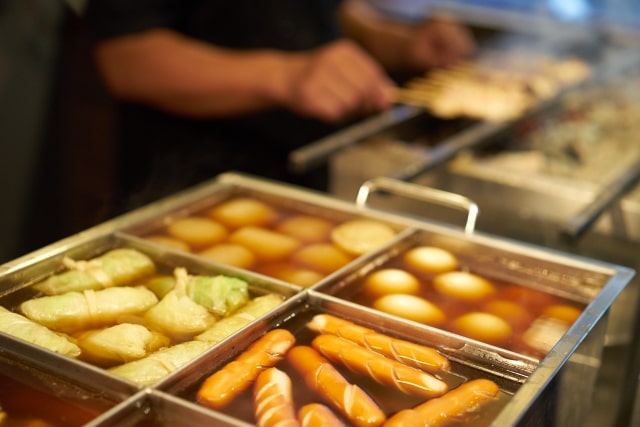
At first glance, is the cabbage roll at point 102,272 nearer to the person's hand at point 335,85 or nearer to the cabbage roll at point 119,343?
the cabbage roll at point 119,343

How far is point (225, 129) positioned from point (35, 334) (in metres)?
1.94

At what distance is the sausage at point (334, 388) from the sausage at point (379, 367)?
0.03m

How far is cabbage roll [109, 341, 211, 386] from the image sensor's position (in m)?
1.32

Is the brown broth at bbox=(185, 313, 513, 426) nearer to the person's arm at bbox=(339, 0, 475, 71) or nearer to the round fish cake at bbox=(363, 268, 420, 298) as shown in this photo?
the round fish cake at bbox=(363, 268, 420, 298)

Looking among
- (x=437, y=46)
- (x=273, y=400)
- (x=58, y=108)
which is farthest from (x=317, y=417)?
(x=58, y=108)

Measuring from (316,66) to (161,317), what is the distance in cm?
151

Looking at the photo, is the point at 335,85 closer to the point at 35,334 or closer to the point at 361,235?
the point at 361,235

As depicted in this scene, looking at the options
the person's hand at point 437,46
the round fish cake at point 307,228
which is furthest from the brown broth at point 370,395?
the person's hand at point 437,46

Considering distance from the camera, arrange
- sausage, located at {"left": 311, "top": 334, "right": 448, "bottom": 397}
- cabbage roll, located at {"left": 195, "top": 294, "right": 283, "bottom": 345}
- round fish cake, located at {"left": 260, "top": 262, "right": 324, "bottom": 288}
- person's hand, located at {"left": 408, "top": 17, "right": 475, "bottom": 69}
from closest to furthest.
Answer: sausage, located at {"left": 311, "top": 334, "right": 448, "bottom": 397} → cabbage roll, located at {"left": 195, "top": 294, "right": 283, "bottom": 345} → round fish cake, located at {"left": 260, "top": 262, "right": 324, "bottom": 288} → person's hand, located at {"left": 408, "top": 17, "right": 475, "bottom": 69}

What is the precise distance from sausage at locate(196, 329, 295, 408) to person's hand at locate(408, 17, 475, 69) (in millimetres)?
2783

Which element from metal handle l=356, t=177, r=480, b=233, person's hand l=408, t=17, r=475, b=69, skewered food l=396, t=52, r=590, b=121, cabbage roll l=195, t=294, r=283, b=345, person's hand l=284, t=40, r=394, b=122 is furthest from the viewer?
person's hand l=408, t=17, r=475, b=69

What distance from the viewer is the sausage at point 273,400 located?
4.12 ft

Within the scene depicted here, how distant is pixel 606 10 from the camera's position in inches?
177

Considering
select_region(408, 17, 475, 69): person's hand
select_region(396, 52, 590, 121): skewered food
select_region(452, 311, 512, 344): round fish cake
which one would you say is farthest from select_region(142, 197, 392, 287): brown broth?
select_region(408, 17, 475, 69): person's hand
